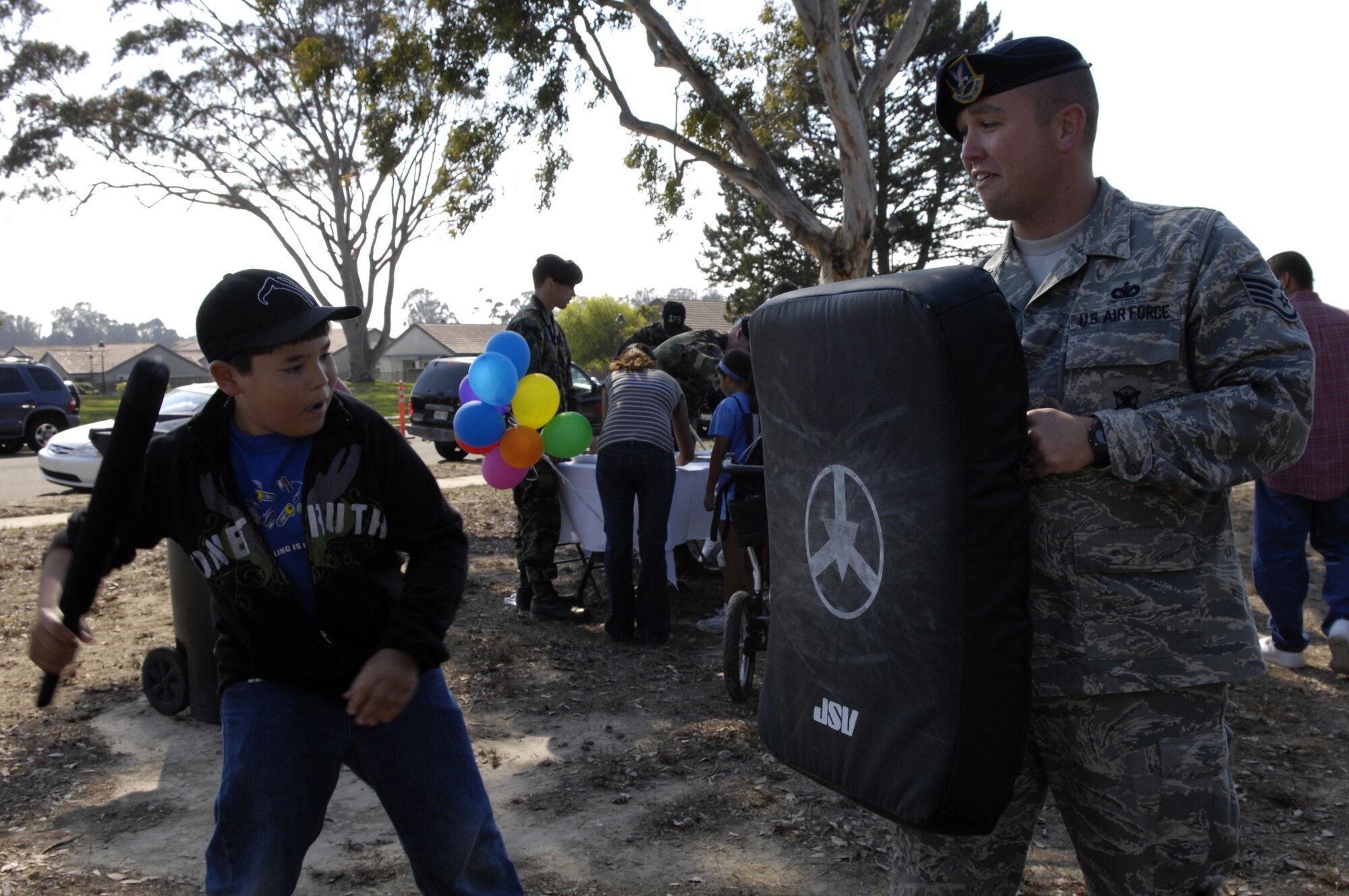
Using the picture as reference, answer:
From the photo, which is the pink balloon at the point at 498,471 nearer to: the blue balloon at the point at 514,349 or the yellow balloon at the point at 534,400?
the yellow balloon at the point at 534,400

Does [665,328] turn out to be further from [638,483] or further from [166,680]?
[166,680]

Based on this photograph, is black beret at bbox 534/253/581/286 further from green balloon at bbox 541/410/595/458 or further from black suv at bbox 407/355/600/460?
black suv at bbox 407/355/600/460

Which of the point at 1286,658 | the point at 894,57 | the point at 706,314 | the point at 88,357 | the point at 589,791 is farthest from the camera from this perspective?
the point at 88,357

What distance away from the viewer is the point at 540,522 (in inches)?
284

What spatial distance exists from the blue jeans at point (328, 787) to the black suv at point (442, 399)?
51.6ft

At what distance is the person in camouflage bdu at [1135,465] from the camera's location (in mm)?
1815

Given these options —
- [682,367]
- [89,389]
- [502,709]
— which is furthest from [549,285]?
[89,389]

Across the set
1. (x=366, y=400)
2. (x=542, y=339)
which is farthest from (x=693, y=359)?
(x=366, y=400)

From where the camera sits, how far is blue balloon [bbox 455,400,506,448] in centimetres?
662

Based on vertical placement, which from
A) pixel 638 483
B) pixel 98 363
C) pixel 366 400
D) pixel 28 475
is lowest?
pixel 28 475

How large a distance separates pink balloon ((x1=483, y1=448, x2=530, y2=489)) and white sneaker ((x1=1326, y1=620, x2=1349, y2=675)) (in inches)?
185

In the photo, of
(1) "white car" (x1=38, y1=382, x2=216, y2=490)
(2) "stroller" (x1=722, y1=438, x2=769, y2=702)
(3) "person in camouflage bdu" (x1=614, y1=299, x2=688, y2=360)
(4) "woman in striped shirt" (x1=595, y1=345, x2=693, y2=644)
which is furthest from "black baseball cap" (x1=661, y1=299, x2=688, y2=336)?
(1) "white car" (x1=38, y1=382, x2=216, y2=490)

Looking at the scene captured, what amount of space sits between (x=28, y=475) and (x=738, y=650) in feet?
48.3

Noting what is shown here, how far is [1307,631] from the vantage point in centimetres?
695
